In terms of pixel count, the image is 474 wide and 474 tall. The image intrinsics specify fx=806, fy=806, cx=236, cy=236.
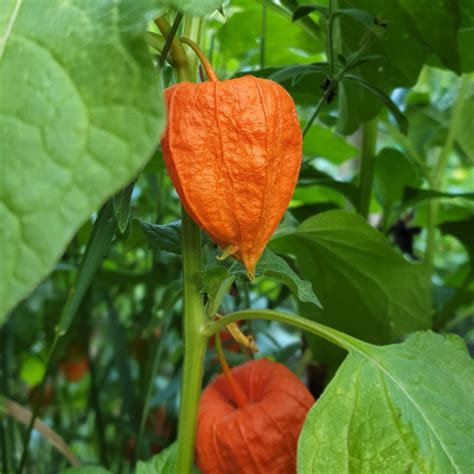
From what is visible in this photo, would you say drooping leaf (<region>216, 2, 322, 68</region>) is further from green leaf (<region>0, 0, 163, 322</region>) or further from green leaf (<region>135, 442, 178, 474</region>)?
green leaf (<region>0, 0, 163, 322</region>)

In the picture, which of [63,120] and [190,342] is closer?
[63,120]

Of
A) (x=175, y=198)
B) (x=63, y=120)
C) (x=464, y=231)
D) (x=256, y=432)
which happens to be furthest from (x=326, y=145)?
(x=63, y=120)

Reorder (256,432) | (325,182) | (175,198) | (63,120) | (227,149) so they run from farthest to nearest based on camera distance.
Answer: (175,198) → (325,182) → (256,432) → (227,149) → (63,120)

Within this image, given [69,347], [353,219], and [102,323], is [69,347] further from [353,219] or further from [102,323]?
[353,219]

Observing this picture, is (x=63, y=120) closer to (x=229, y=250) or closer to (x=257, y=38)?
(x=229, y=250)

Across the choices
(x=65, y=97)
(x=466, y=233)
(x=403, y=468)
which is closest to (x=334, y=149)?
(x=466, y=233)

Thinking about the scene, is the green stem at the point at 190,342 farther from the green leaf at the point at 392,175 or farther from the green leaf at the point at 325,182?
the green leaf at the point at 392,175
